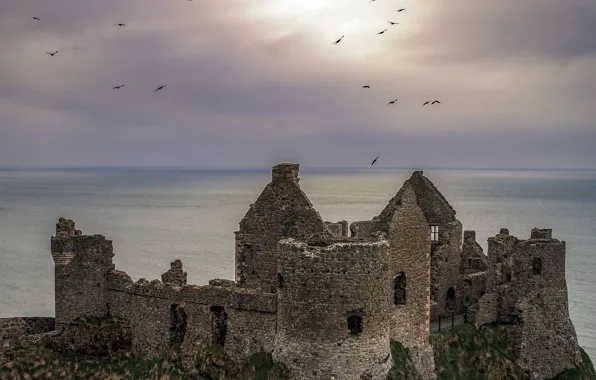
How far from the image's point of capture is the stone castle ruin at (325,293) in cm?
2411

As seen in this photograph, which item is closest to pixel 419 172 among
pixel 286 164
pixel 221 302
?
pixel 286 164

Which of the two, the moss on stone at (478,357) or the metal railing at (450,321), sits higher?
the metal railing at (450,321)

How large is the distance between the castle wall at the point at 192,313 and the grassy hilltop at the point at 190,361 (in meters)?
0.52

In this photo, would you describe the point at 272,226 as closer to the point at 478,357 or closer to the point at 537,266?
the point at 478,357

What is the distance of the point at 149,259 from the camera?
3620 inches

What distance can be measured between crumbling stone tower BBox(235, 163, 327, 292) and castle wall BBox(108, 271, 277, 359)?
281 centimetres

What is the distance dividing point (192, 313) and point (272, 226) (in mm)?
5107

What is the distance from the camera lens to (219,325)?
28.6 m

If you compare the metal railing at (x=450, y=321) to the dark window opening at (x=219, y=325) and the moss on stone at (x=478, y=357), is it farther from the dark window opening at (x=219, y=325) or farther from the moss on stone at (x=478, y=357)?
the dark window opening at (x=219, y=325)

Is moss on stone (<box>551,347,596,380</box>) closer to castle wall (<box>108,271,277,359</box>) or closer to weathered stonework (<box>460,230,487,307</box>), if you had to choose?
weathered stonework (<box>460,230,487,307</box>)

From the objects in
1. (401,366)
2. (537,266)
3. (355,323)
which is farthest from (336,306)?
(537,266)

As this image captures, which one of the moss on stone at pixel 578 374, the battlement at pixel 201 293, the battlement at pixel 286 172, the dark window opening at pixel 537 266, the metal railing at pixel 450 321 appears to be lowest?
the moss on stone at pixel 578 374

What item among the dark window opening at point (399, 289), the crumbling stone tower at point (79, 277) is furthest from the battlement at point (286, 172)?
the crumbling stone tower at point (79, 277)

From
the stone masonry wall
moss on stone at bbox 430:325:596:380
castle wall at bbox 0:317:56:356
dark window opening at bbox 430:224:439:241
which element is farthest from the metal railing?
castle wall at bbox 0:317:56:356
